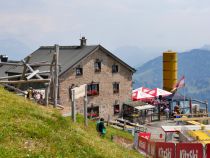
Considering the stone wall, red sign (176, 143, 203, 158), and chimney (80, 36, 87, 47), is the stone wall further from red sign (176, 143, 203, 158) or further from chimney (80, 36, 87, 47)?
red sign (176, 143, 203, 158)

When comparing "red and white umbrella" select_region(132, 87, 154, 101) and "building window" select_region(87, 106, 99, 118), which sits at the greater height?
"red and white umbrella" select_region(132, 87, 154, 101)

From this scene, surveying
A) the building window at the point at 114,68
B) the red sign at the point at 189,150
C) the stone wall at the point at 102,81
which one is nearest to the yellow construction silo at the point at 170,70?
the stone wall at the point at 102,81

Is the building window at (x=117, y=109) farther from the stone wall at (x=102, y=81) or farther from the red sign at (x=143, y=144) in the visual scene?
the red sign at (x=143, y=144)

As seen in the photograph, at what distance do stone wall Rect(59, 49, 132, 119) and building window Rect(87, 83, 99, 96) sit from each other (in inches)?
17.3

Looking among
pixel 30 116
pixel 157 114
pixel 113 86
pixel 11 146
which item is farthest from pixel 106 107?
pixel 11 146

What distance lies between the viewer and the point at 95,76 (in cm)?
5472

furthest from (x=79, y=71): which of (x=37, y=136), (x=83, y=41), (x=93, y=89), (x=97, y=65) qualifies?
(x=37, y=136)

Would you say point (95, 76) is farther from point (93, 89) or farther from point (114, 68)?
point (114, 68)

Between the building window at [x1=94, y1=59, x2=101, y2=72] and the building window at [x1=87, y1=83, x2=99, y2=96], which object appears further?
the building window at [x1=94, y1=59, x2=101, y2=72]

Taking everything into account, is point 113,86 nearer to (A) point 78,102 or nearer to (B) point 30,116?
(A) point 78,102

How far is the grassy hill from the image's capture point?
1209 cm

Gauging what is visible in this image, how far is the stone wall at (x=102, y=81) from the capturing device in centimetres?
5106

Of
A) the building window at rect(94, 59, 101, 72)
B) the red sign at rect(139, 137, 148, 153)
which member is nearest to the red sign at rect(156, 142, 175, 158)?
the red sign at rect(139, 137, 148, 153)

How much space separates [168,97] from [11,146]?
45.3 m
